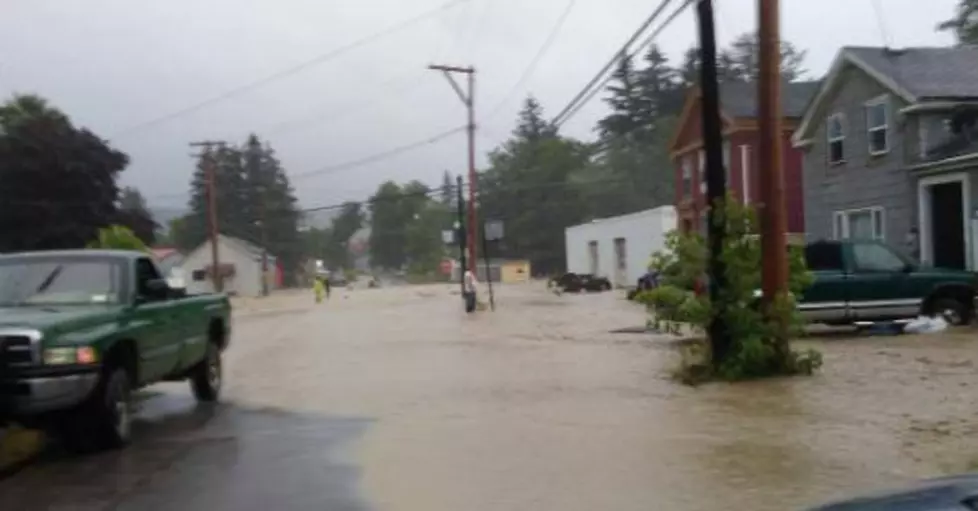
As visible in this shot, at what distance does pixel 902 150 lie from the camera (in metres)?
28.0

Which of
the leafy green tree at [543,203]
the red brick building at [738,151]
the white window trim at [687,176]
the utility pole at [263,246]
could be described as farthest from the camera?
the leafy green tree at [543,203]

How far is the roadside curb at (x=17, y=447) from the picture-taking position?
10.2 m

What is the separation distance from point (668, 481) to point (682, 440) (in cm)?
194

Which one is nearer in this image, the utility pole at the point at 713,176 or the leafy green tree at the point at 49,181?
the utility pole at the point at 713,176

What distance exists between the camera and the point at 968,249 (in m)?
25.6

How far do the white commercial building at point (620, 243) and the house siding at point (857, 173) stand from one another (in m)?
19.2

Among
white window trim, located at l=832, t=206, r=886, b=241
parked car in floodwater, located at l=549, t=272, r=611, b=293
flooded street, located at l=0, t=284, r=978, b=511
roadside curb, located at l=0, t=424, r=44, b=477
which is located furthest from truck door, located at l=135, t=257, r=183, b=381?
parked car in floodwater, located at l=549, t=272, r=611, b=293

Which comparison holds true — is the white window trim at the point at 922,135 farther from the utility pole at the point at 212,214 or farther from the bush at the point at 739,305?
the utility pole at the point at 212,214

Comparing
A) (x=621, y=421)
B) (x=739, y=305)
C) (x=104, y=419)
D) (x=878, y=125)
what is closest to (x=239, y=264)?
(x=878, y=125)

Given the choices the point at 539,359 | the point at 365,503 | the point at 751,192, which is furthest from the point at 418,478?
the point at 751,192

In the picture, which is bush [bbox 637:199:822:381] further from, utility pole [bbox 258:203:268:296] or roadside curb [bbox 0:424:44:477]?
utility pole [bbox 258:203:268:296]

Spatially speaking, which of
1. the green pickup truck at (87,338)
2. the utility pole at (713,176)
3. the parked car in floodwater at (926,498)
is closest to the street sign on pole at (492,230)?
the utility pole at (713,176)

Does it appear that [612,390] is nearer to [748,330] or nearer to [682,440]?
[748,330]

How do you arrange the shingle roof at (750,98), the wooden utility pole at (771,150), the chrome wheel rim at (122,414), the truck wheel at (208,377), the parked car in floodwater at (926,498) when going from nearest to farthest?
the parked car in floodwater at (926,498), the chrome wheel rim at (122,414), the truck wheel at (208,377), the wooden utility pole at (771,150), the shingle roof at (750,98)
